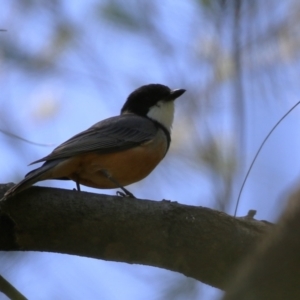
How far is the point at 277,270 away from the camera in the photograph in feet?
3.67

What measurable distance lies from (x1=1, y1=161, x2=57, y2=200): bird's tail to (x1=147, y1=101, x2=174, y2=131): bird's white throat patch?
1.42 m

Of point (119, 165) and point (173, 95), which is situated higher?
point (173, 95)

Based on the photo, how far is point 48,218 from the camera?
2.76 meters

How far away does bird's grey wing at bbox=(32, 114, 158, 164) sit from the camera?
4.04 metres

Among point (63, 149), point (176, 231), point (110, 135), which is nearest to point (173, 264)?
point (176, 231)

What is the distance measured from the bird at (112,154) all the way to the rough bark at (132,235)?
2.45 ft

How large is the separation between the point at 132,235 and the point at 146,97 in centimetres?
264

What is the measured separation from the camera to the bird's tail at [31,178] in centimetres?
288

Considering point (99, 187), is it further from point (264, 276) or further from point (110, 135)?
point (264, 276)

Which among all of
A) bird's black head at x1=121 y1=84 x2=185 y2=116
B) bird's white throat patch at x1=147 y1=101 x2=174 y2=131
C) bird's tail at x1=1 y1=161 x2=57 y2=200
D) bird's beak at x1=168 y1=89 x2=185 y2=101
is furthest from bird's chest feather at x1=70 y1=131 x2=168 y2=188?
bird's black head at x1=121 y1=84 x2=185 y2=116

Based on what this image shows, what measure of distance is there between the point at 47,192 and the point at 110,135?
1.61m

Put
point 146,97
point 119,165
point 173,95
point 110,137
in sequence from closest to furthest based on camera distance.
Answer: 1. point 119,165
2. point 110,137
3. point 173,95
4. point 146,97

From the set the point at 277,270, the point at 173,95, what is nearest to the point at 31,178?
the point at 173,95

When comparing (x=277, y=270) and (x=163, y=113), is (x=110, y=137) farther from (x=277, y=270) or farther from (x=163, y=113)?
(x=277, y=270)
